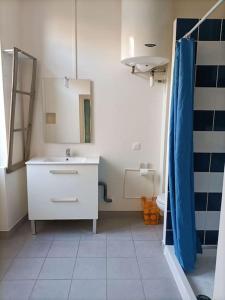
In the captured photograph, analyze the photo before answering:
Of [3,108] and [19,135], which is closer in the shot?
[3,108]

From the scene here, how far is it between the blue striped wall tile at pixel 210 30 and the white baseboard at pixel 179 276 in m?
1.85

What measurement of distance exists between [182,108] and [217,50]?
60 cm

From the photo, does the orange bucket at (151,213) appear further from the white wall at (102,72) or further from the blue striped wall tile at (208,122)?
the blue striped wall tile at (208,122)

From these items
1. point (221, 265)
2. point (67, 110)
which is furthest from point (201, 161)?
point (67, 110)

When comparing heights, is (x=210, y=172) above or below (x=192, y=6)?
below

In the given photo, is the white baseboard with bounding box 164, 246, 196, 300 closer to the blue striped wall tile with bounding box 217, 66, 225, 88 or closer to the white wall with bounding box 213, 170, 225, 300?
the white wall with bounding box 213, 170, 225, 300

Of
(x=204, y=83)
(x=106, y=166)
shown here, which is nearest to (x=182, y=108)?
(x=204, y=83)

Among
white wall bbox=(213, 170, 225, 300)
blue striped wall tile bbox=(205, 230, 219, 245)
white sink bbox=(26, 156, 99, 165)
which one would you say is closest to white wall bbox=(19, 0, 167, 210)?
white sink bbox=(26, 156, 99, 165)

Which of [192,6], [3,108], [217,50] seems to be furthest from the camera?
[192,6]

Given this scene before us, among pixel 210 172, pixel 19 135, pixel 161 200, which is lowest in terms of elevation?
pixel 161 200

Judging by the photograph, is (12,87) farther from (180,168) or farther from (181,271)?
(181,271)

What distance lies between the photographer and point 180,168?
180 cm

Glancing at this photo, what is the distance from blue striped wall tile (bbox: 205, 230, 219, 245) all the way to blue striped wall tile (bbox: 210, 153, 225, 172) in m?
0.60

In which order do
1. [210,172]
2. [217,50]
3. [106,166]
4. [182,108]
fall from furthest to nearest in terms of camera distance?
[106,166] → [210,172] → [217,50] → [182,108]
